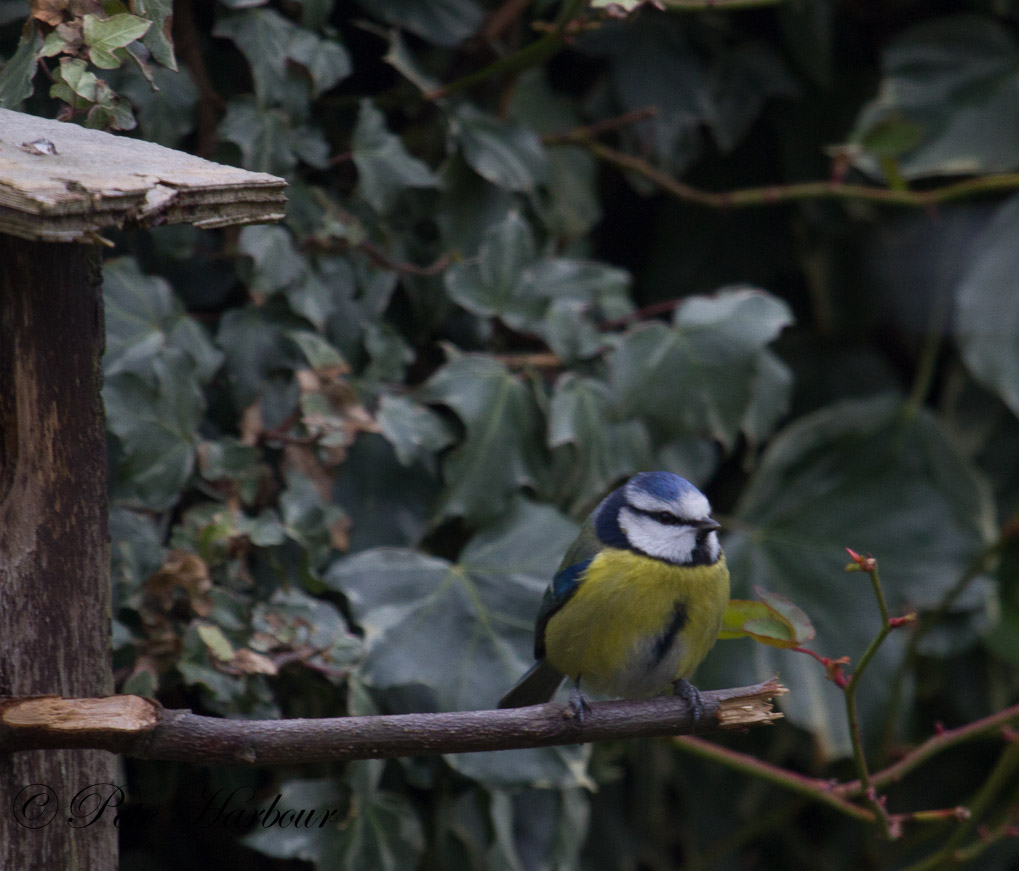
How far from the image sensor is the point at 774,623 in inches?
47.4

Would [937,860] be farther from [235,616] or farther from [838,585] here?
[235,616]

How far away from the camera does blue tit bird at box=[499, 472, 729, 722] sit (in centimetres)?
152

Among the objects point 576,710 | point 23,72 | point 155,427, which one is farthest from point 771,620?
point 23,72

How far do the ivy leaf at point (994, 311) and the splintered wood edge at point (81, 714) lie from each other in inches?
69.7

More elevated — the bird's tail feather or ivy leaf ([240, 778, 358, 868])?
the bird's tail feather

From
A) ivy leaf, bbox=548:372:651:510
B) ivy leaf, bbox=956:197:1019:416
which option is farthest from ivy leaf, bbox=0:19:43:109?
ivy leaf, bbox=956:197:1019:416

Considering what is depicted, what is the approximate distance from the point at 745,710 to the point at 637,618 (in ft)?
1.00

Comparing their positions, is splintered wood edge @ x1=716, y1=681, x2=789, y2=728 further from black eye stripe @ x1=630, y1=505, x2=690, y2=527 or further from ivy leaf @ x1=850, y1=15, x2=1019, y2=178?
ivy leaf @ x1=850, y1=15, x2=1019, y2=178

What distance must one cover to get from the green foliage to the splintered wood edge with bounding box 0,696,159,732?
378 millimetres

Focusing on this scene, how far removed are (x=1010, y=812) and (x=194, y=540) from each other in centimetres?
160

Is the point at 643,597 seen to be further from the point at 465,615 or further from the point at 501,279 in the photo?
the point at 501,279

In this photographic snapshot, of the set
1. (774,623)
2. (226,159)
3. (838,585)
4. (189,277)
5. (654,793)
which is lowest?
(654,793)

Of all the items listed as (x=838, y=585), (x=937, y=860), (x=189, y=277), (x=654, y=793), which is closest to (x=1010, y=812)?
(x=937, y=860)

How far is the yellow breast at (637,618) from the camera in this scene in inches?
59.9
